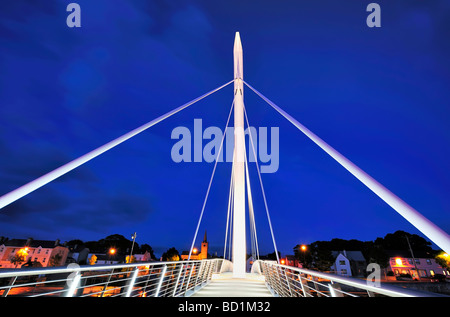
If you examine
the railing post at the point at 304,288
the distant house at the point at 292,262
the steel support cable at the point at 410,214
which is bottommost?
the railing post at the point at 304,288

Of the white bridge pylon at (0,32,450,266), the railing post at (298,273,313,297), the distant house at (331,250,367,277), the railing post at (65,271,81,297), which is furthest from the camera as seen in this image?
the distant house at (331,250,367,277)

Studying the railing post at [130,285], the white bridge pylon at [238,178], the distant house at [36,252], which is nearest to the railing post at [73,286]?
the railing post at [130,285]

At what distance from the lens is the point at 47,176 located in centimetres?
335

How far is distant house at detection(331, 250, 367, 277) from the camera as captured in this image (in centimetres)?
4056

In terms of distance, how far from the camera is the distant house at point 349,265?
133 ft

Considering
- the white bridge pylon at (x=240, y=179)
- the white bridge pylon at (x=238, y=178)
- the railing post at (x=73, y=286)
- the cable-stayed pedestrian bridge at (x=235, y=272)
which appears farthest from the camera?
the white bridge pylon at (x=238, y=178)

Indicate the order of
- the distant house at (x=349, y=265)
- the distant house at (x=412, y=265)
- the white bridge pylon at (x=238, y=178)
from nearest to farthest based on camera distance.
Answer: the white bridge pylon at (x=238, y=178) → the distant house at (x=349, y=265) → the distant house at (x=412, y=265)

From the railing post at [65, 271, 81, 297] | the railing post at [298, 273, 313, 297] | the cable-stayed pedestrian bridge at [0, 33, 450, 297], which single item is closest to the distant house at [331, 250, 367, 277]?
the cable-stayed pedestrian bridge at [0, 33, 450, 297]

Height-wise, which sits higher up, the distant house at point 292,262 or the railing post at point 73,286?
the distant house at point 292,262

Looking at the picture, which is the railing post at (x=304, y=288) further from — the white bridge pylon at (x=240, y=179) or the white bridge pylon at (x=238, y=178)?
the white bridge pylon at (x=238, y=178)

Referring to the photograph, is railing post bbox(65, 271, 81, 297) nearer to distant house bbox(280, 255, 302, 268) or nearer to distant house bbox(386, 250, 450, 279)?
distant house bbox(280, 255, 302, 268)

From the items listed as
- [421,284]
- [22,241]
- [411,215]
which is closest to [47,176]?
[411,215]
